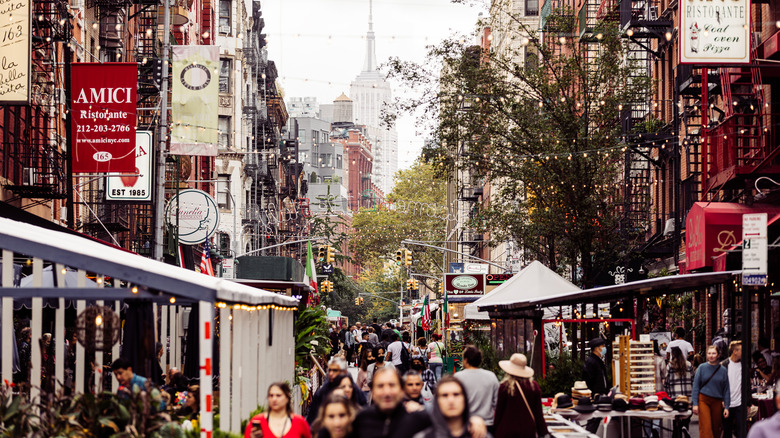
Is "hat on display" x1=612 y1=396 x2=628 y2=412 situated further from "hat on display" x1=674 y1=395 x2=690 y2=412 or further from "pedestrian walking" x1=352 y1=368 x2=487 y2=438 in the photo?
"pedestrian walking" x1=352 y1=368 x2=487 y2=438

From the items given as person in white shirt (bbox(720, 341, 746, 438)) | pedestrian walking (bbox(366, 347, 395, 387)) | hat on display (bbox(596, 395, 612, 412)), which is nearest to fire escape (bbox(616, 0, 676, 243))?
pedestrian walking (bbox(366, 347, 395, 387))

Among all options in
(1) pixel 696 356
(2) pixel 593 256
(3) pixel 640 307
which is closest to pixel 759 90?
(1) pixel 696 356

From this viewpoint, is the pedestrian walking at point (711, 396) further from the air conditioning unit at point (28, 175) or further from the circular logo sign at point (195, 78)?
the circular logo sign at point (195, 78)

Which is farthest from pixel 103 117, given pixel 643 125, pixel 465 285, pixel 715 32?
pixel 465 285

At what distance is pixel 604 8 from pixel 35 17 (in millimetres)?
23251

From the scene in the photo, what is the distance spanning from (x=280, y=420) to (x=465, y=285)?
3142cm

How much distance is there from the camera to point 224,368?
12.6 meters

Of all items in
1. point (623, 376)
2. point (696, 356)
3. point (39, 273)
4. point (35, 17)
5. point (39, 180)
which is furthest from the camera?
point (39, 180)

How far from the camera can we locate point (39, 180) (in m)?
27.2

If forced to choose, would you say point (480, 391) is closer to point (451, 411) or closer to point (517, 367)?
point (517, 367)

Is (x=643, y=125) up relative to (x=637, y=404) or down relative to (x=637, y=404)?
up

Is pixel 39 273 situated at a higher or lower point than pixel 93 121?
lower

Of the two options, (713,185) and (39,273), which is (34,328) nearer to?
(39,273)

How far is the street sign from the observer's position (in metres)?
14.1
